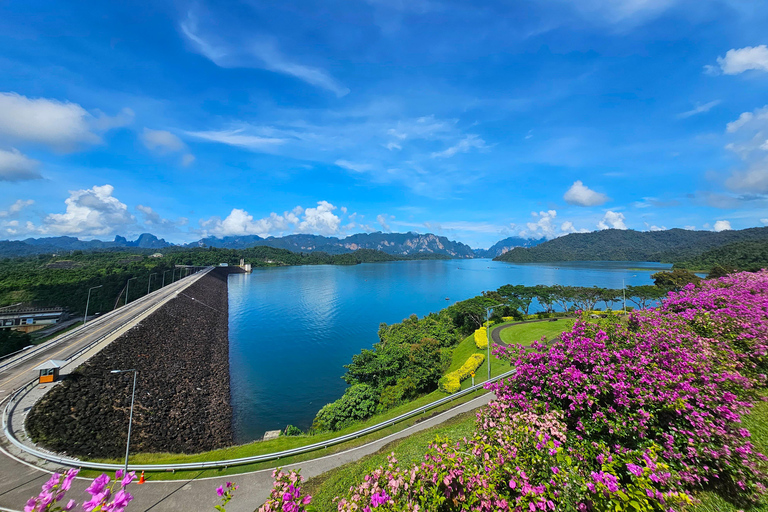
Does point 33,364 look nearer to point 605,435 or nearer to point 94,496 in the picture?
point 94,496

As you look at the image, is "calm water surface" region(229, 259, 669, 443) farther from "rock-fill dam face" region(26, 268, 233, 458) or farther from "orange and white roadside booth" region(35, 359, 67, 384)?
"orange and white roadside booth" region(35, 359, 67, 384)

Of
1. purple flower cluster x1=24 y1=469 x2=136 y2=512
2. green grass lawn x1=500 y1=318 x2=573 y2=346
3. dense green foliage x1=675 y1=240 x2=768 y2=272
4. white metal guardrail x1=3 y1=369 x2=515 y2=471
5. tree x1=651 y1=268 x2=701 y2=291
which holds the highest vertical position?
dense green foliage x1=675 y1=240 x2=768 y2=272

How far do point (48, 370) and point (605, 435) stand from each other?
31.4m

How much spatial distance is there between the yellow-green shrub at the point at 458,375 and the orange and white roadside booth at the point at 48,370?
90.3 ft

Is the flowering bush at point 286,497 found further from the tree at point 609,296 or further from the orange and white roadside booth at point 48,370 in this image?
the tree at point 609,296

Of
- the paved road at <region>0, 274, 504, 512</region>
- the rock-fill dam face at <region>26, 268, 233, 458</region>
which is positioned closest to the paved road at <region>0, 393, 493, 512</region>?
the paved road at <region>0, 274, 504, 512</region>

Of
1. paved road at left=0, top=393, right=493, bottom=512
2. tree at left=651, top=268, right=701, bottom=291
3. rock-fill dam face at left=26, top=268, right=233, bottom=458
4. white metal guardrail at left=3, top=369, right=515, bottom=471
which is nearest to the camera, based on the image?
paved road at left=0, top=393, right=493, bottom=512

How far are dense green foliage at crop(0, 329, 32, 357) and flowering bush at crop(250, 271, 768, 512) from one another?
47028 millimetres

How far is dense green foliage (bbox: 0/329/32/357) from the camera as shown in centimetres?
3070

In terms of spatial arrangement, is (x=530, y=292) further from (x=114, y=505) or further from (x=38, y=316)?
(x=38, y=316)

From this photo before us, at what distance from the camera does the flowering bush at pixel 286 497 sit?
162 inches

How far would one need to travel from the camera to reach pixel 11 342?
3195 cm

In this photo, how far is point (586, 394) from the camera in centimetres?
654

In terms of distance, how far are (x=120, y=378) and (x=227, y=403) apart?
8.47 metres
